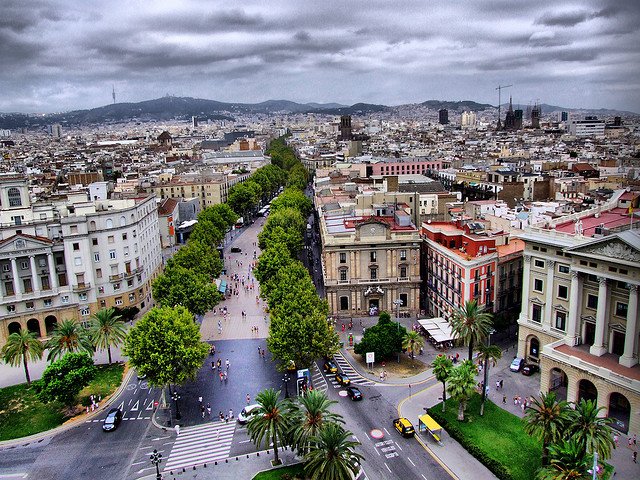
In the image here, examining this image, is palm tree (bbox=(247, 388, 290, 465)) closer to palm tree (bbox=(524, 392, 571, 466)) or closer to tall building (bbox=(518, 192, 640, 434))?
palm tree (bbox=(524, 392, 571, 466))

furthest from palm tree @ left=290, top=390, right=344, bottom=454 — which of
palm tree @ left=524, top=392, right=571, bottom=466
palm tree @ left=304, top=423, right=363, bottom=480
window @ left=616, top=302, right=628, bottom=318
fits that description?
window @ left=616, top=302, right=628, bottom=318

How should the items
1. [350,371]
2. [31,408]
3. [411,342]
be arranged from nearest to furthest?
1. [31,408]
2. [411,342]
3. [350,371]

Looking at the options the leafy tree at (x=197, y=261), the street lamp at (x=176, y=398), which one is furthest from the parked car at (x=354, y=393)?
the leafy tree at (x=197, y=261)

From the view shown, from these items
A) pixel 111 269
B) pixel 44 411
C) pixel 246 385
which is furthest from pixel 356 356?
pixel 111 269

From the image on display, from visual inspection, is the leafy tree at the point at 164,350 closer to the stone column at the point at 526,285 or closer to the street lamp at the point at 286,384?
the street lamp at the point at 286,384

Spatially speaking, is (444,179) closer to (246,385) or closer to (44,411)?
(246,385)

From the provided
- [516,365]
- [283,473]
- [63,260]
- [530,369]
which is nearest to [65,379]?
[283,473]

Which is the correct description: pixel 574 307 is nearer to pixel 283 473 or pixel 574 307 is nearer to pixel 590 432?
pixel 590 432
